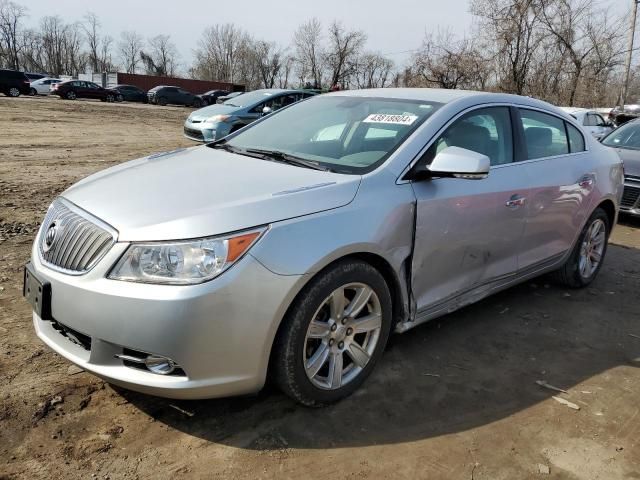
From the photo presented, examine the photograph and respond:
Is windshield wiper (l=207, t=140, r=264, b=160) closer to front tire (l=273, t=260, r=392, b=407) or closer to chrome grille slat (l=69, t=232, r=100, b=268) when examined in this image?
front tire (l=273, t=260, r=392, b=407)

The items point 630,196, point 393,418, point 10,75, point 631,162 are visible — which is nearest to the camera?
point 393,418

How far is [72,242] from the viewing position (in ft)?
8.11

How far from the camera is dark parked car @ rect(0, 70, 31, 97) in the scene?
105 feet

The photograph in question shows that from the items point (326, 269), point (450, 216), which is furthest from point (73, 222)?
point (450, 216)

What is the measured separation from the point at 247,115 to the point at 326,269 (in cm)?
1009

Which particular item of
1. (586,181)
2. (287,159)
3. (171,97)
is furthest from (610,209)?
(171,97)

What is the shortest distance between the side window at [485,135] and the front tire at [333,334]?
0.97 m

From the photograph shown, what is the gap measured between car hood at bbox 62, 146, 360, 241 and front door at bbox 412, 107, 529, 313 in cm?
57

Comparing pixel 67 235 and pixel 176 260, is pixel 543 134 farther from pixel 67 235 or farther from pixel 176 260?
pixel 67 235

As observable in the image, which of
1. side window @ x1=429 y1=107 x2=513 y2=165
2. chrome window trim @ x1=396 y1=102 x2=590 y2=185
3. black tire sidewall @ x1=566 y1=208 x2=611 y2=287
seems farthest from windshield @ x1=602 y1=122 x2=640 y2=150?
side window @ x1=429 y1=107 x2=513 y2=165

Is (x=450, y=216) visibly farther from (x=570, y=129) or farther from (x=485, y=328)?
(x=570, y=129)

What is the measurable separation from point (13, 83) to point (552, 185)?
36180 millimetres

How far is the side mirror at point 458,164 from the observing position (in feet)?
Answer: 9.44

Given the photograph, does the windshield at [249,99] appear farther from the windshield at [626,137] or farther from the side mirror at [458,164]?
the side mirror at [458,164]
